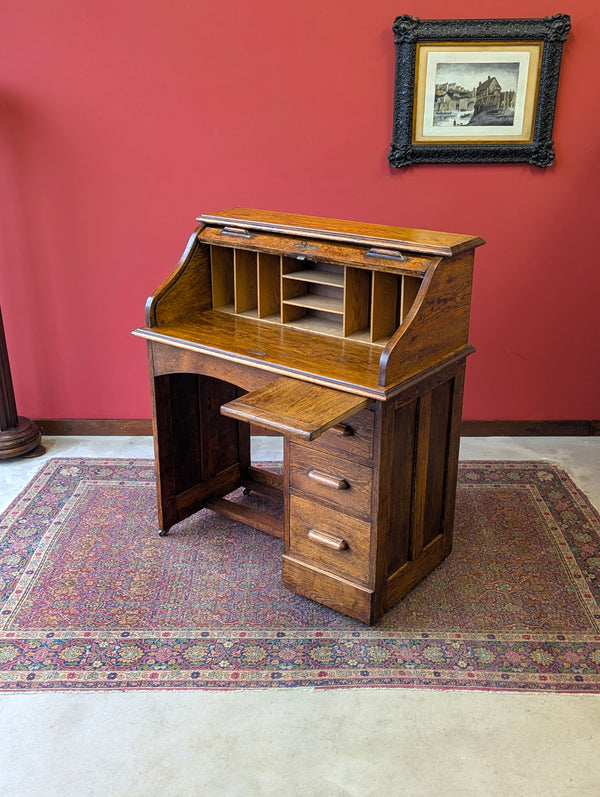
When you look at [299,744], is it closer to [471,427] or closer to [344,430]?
[344,430]

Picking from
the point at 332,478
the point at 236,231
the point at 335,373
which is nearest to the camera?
the point at 335,373

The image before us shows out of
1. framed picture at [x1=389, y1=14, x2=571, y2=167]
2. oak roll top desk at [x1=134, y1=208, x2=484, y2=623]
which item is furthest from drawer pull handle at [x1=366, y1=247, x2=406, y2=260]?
framed picture at [x1=389, y1=14, x2=571, y2=167]

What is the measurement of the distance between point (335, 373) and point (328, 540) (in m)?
0.63

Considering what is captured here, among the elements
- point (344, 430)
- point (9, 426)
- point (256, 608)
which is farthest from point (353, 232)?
point (9, 426)

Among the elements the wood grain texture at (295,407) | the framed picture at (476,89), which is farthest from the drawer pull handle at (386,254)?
the framed picture at (476,89)

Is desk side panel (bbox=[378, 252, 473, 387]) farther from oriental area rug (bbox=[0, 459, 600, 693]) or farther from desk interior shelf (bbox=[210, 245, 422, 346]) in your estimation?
oriental area rug (bbox=[0, 459, 600, 693])

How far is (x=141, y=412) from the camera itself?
442cm

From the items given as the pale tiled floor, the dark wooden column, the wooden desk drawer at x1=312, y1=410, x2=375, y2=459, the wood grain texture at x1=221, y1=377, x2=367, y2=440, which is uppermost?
the wood grain texture at x1=221, y1=377, x2=367, y2=440

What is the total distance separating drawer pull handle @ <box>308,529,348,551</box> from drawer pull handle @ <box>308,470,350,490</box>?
0.19m

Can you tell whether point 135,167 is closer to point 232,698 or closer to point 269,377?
point 269,377

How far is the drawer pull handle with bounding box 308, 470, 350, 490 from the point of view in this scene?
2.72 metres

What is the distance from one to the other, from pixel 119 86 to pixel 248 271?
4.54ft

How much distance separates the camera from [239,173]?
400cm

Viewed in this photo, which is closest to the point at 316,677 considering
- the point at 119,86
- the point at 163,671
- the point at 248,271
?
the point at 163,671
